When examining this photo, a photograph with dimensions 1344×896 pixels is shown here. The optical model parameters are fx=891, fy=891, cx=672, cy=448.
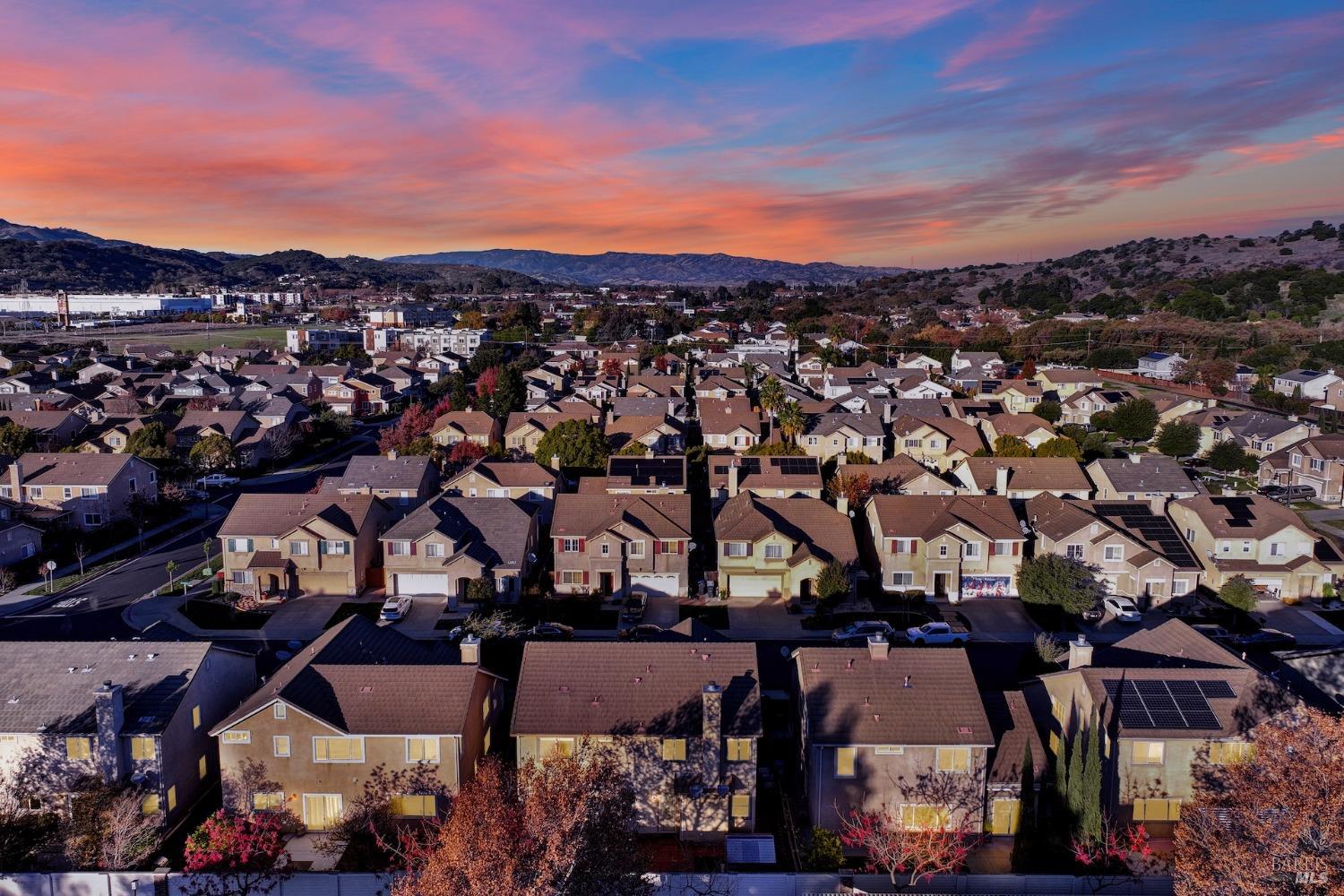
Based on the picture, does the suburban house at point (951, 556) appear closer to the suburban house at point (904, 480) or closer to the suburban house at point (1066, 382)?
the suburban house at point (904, 480)

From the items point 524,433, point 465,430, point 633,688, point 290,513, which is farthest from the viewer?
point 524,433

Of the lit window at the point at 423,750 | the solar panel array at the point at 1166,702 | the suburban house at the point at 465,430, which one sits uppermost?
the suburban house at the point at 465,430

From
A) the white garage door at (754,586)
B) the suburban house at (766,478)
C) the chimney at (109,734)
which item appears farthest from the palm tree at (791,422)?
the chimney at (109,734)

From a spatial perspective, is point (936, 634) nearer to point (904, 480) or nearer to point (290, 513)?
point (904, 480)

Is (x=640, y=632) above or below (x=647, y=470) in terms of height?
below

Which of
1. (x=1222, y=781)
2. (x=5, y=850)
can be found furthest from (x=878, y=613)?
(x=5, y=850)

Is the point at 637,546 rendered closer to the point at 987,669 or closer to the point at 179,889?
Result: the point at 987,669

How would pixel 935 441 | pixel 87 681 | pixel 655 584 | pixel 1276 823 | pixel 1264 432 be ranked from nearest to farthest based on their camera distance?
pixel 1276 823 < pixel 87 681 < pixel 655 584 < pixel 1264 432 < pixel 935 441

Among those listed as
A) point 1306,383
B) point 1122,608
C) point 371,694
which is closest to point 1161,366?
point 1306,383
